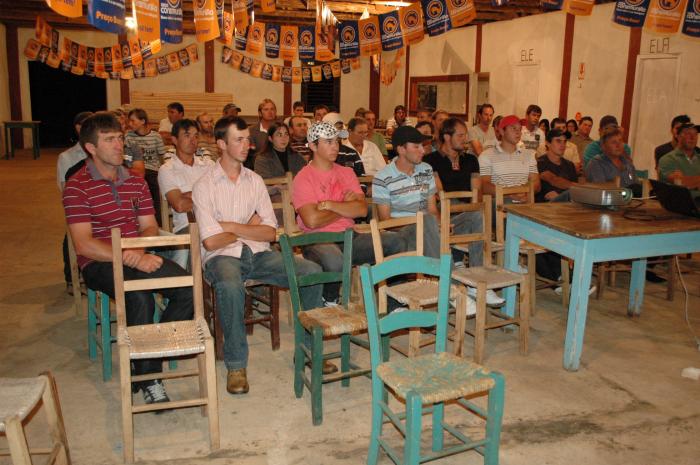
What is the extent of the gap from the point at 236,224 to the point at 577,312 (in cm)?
205

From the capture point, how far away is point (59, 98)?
1786 cm

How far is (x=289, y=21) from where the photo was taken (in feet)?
50.3

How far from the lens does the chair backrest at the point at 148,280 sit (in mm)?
2975

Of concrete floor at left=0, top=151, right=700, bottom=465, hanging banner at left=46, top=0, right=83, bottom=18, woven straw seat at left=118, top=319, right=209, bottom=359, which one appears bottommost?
concrete floor at left=0, top=151, right=700, bottom=465

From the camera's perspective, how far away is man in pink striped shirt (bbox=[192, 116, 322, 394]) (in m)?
3.66

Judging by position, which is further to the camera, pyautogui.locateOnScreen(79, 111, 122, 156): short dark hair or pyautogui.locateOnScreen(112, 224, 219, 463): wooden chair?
pyautogui.locateOnScreen(79, 111, 122, 156): short dark hair

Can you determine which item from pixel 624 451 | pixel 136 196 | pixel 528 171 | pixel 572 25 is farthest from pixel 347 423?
pixel 572 25

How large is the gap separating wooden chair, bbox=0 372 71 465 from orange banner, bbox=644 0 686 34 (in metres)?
6.86

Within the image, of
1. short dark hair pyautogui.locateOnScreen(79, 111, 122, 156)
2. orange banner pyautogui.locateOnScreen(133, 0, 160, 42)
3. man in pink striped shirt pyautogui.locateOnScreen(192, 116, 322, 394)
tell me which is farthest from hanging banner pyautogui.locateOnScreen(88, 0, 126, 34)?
man in pink striped shirt pyautogui.locateOnScreen(192, 116, 322, 394)

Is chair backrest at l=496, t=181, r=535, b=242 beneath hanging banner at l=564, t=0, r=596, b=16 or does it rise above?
beneath

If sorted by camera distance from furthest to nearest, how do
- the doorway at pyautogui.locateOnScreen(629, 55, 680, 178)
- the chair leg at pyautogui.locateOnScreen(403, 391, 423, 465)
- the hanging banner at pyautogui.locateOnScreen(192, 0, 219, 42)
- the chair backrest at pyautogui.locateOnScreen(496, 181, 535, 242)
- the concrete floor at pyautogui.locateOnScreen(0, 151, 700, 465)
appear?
the doorway at pyautogui.locateOnScreen(629, 55, 680, 178) → the hanging banner at pyautogui.locateOnScreen(192, 0, 219, 42) → the chair backrest at pyautogui.locateOnScreen(496, 181, 535, 242) → the concrete floor at pyautogui.locateOnScreen(0, 151, 700, 465) → the chair leg at pyautogui.locateOnScreen(403, 391, 423, 465)

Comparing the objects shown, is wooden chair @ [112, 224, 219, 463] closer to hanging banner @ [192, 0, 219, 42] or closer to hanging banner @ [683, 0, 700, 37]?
hanging banner @ [192, 0, 219, 42]

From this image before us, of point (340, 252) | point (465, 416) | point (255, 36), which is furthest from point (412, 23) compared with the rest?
point (465, 416)

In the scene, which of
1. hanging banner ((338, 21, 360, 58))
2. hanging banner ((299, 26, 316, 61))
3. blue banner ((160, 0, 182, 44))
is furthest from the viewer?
hanging banner ((299, 26, 316, 61))
